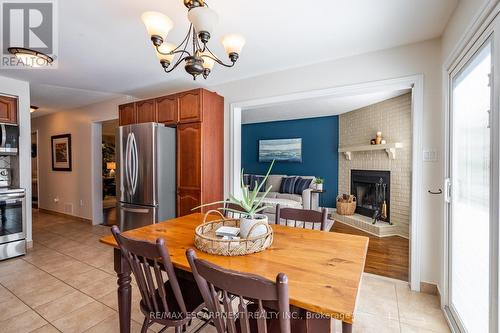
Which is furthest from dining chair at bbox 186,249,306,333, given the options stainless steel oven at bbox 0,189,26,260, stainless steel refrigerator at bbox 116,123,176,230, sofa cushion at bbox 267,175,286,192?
sofa cushion at bbox 267,175,286,192

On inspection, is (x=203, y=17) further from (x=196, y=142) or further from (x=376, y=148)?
(x=376, y=148)

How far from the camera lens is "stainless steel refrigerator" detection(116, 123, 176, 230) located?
314 centimetres

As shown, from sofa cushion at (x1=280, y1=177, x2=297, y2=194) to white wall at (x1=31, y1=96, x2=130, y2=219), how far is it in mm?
3874

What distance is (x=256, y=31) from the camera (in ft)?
A: 6.92

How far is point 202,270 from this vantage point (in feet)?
2.93

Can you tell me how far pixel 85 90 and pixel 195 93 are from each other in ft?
6.73

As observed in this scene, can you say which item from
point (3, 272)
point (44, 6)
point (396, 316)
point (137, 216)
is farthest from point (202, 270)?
point (3, 272)

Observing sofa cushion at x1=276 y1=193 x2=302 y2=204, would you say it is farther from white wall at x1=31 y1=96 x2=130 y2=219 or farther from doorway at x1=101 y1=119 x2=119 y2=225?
doorway at x1=101 y1=119 x2=119 y2=225

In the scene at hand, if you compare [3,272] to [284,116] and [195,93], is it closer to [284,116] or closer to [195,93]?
[195,93]

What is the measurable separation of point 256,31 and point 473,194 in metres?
2.05

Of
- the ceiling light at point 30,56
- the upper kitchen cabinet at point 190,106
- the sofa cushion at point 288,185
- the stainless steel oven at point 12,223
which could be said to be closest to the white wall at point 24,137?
the stainless steel oven at point 12,223

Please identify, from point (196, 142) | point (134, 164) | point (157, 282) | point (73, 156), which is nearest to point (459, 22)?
point (157, 282)

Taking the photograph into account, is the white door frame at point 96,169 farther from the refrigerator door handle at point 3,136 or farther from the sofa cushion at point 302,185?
the sofa cushion at point 302,185

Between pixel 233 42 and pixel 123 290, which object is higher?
pixel 233 42
